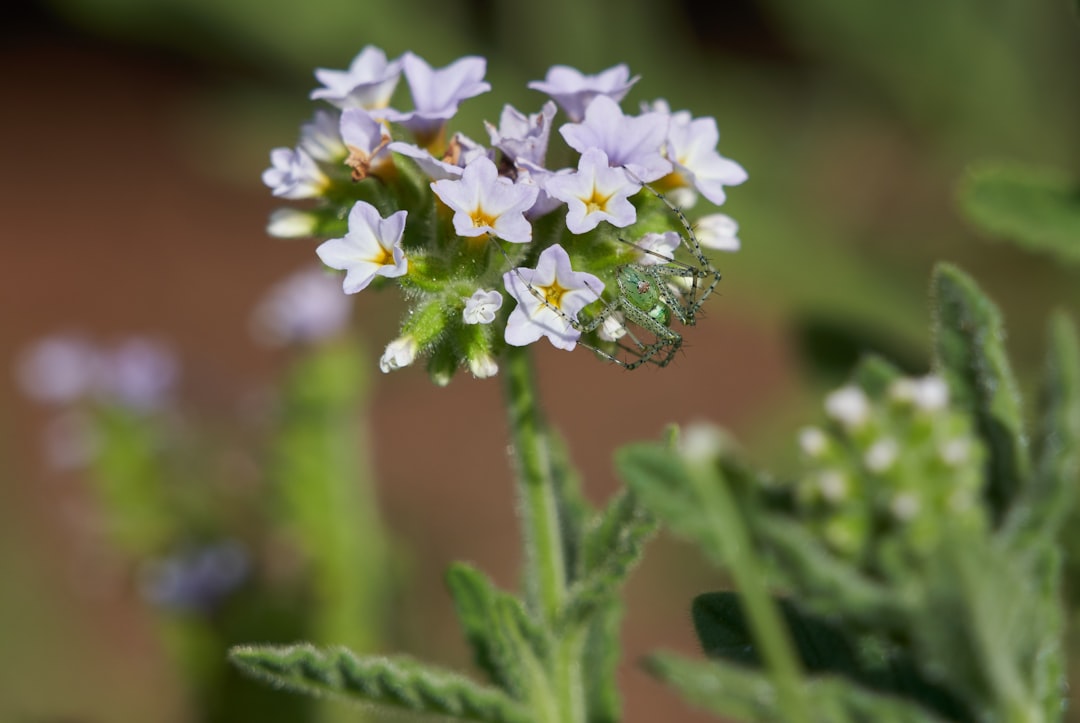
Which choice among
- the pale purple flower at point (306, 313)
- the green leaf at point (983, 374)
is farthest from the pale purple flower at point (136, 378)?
the green leaf at point (983, 374)

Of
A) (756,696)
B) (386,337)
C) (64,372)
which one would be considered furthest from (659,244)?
(386,337)

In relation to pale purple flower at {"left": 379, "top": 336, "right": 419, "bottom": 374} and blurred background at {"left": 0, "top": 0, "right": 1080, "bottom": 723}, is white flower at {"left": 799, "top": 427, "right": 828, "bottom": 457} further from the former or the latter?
blurred background at {"left": 0, "top": 0, "right": 1080, "bottom": 723}

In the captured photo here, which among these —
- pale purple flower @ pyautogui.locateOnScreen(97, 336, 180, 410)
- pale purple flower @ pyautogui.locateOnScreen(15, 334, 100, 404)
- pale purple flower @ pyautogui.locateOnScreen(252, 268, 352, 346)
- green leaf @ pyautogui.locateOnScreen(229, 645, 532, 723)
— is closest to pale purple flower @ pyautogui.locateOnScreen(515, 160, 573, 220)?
green leaf @ pyautogui.locateOnScreen(229, 645, 532, 723)

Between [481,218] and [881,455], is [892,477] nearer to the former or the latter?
[881,455]

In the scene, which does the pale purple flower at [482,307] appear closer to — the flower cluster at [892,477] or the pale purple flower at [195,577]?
the flower cluster at [892,477]

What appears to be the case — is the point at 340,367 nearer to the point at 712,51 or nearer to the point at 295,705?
the point at 295,705

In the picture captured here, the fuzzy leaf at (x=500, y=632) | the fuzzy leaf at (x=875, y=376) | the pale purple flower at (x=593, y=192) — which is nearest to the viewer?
the fuzzy leaf at (x=875, y=376)

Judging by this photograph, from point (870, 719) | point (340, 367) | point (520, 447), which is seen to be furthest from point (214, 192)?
point (870, 719)

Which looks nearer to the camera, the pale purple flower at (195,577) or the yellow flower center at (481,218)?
the yellow flower center at (481,218)
